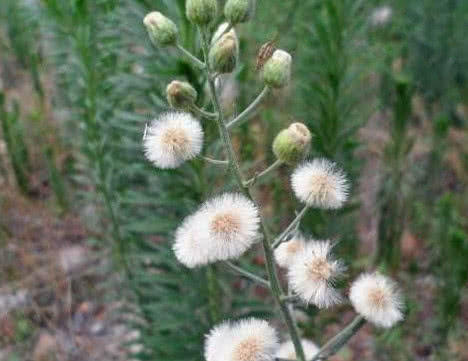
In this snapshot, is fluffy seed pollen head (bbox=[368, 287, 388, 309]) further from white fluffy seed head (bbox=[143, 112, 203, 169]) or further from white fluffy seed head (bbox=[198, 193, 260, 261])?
white fluffy seed head (bbox=[143, 112, 203, 169])

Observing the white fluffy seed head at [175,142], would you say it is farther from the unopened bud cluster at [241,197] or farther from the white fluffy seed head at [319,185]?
the white fluffy seed head at [319,185]

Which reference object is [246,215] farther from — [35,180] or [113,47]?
[35,180]

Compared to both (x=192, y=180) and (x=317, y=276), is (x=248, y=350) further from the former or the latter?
(x=192, y=180)

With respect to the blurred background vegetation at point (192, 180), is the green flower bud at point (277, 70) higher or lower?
lower

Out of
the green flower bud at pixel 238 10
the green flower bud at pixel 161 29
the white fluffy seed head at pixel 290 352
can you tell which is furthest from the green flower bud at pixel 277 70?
the white fluffy seed head at pixel 290 352

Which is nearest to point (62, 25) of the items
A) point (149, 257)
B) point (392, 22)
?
point (149, 257)
